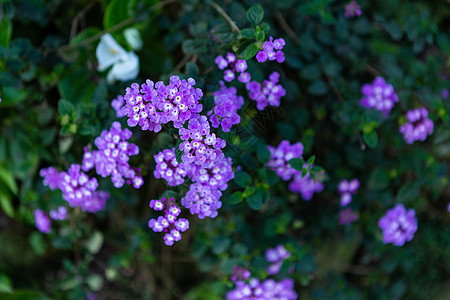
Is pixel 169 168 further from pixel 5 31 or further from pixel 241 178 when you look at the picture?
pixel 5 31

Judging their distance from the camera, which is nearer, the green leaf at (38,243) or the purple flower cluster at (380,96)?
the purple flower cluster at (380,96)

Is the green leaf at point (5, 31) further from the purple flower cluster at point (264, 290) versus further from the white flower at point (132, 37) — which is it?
the purple flower cluster at point (264, 290)

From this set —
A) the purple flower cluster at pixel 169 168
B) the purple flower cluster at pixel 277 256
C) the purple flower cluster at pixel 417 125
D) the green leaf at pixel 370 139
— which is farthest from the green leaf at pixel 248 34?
the purple flower cluster at pixel 277 256

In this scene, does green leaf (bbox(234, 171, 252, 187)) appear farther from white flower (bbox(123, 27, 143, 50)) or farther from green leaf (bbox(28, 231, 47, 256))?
green leaf (bbox(28, 231, 47, 256))

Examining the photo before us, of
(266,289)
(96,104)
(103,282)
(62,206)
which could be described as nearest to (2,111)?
(62,206)

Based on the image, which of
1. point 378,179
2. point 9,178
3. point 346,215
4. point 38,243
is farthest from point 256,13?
point 38,243

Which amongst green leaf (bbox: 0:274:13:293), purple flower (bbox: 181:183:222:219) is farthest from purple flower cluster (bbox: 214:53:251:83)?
green leaf (bbox: 0:274:13:293)
